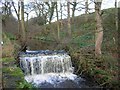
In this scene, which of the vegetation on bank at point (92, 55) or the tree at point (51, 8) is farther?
the tree at point (51, 8)

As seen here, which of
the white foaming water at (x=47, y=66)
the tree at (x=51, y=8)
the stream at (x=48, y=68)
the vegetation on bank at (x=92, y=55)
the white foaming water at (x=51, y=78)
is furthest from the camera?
the tree at (x=51, y=8)

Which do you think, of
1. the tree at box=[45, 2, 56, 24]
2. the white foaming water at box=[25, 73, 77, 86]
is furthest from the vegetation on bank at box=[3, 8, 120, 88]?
the tree at box=[45, 2, 56, 24]

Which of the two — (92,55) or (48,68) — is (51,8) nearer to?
(48,68)

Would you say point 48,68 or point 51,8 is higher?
point 51,8

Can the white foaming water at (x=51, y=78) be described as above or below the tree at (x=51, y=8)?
below

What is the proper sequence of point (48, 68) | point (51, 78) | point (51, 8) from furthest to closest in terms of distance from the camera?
point (51, 8)
point (48, 68)
point (51, 78)

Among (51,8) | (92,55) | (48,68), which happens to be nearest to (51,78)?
(48,68)

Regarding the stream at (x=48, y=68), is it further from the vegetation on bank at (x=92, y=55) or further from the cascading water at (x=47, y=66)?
the vegetation on bank at (x=92, y=55)

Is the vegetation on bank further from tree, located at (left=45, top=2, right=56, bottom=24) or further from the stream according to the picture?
tree, located at (left=45, top=2, right=56, bottom=24)

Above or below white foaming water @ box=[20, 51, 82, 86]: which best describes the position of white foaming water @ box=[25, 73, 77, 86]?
below

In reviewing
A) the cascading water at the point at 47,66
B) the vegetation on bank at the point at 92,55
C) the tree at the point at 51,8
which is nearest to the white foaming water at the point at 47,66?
the cascading water at the point at 47,66

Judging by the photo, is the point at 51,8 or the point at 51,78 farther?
the point at 51,8

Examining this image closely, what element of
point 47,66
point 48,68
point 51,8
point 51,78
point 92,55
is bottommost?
point 51,78

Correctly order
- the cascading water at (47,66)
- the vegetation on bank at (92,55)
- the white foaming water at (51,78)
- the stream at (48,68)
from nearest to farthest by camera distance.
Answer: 1. the vegetation on bank at (92,55)
2. the white foaming water at (51,78)
3. the stream at (48,68)
4. the cascading water at (47,66)
